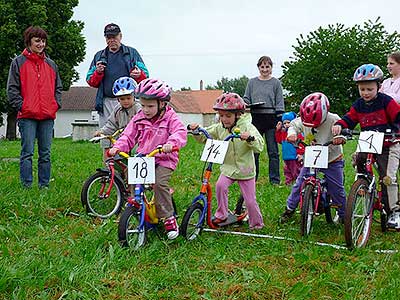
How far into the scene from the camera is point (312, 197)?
16.9ft

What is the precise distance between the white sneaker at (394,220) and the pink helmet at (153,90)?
249 centimetres

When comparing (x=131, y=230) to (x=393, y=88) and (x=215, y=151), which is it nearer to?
(x=215, y=151)

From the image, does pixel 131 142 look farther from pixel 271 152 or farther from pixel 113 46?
pixel 271 152

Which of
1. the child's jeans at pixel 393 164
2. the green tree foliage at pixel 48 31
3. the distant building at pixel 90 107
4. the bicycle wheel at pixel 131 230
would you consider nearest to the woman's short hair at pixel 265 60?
the child's jeans at pixel 393 164

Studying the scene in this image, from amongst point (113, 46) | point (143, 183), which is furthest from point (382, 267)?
point (113, 46)

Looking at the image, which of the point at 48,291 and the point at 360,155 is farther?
the point at 360,155

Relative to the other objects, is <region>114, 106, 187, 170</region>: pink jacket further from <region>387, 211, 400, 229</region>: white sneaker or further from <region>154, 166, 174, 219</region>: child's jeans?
<region>387, 211, 400, 229</region>: white sneaker

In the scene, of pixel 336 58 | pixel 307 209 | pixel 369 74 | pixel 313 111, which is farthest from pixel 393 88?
pixel 336 58

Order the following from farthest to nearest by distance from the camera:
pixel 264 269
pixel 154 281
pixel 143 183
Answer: pixel 143 183, pixel 264 269, pixel 154 281

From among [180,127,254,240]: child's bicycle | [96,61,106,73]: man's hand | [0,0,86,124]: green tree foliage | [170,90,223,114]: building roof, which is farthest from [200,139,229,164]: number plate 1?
[170,90,223,114]: building roof

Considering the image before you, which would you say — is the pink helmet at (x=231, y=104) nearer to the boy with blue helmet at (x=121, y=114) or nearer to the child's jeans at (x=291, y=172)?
the boy with blue helmet at (x=121, y=114)

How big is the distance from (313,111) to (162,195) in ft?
5.41

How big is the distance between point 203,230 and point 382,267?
1.79 meters

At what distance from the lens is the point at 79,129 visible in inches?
981
